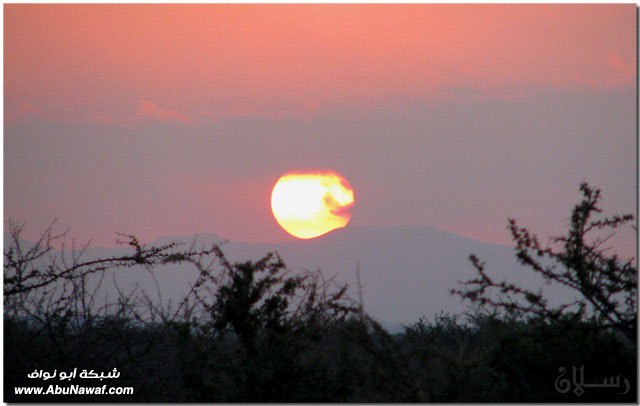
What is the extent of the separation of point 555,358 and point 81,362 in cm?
492

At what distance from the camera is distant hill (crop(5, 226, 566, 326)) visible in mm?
7168

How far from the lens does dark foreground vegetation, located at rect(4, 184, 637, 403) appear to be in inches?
239

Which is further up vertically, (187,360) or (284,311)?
(284,311)

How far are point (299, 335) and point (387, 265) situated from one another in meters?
16.4

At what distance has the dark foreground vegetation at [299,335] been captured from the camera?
6.07 meters

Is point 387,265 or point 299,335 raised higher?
point 387,265

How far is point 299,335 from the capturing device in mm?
Result: 6711

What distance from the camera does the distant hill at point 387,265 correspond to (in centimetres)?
717

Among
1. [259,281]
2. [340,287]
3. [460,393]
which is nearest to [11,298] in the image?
[259,281]

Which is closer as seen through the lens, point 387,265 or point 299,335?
point 299,335

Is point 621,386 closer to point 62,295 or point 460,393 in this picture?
point 460,393

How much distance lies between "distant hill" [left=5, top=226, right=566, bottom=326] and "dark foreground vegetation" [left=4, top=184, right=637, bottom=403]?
0.92 ft

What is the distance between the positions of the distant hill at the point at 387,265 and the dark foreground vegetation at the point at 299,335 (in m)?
0.28

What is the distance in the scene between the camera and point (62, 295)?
704 cm
